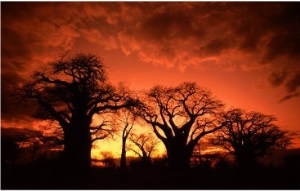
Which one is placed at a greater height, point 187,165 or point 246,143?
point 246,143

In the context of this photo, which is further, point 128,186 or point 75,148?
point 75,148

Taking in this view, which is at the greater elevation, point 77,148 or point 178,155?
point 77,148

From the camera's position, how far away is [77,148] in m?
17.1

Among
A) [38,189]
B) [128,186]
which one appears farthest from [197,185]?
[38,189]

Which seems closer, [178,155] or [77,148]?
[77,148]

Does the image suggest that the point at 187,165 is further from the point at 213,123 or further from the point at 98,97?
the point at 98,97

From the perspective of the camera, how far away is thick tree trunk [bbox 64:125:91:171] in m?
16.8

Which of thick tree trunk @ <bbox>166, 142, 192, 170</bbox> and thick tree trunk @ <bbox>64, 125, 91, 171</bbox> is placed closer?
thick tree trunk @ <bbox>64, 125, 91, 171</bbox>

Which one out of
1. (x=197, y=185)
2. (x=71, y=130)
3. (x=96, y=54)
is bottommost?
(x=197, y=185)

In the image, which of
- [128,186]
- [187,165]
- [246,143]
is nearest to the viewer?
[128,186]

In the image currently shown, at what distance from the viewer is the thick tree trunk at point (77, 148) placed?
55.2ft

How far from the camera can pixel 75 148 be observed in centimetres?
1706

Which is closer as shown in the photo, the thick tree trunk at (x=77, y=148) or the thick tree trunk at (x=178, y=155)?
the thick tree trunk at (x=77, y=148)

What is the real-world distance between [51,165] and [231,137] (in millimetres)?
25574
